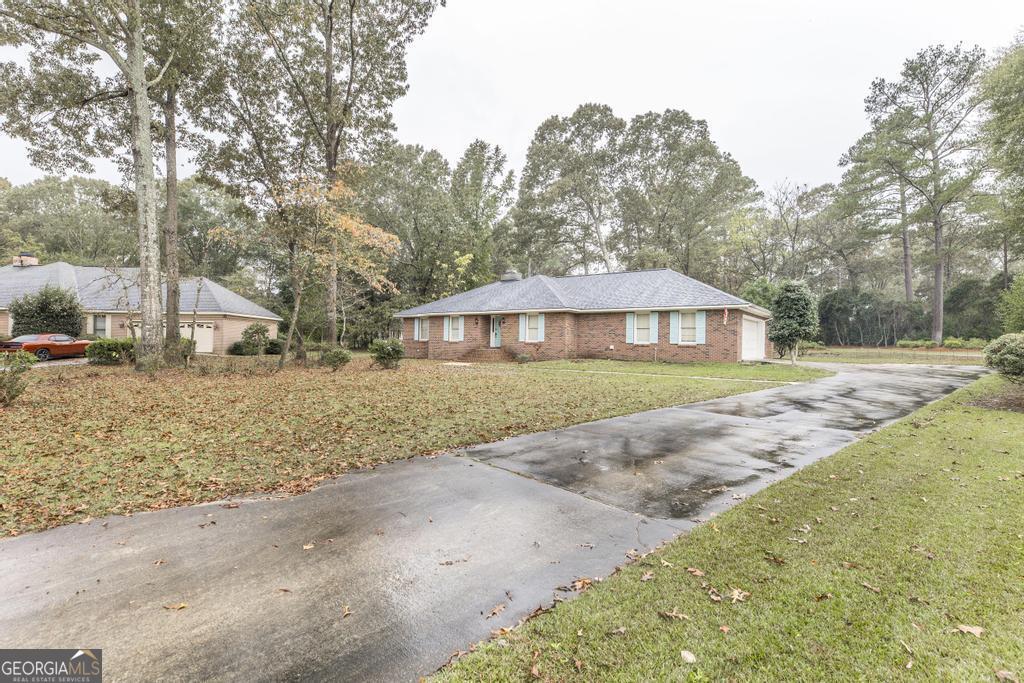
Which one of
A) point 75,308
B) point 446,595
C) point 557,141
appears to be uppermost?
point 557,141

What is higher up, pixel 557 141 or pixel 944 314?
pixel 557 141

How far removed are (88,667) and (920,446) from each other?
28.1ft

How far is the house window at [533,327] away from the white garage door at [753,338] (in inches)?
378

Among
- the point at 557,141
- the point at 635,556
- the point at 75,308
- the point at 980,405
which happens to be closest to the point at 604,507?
the point at 635,556

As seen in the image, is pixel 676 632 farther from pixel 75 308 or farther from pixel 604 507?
pixel 75 308

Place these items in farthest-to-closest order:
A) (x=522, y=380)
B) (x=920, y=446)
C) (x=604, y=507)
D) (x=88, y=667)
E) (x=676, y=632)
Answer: (x=522, y=380), (x=920, y=446), (x=604, y=507), (x=676, y=632), (x=88, y=667)

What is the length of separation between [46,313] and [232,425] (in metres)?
23.2

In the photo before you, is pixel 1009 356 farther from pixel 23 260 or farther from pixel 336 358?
pixel 23 260

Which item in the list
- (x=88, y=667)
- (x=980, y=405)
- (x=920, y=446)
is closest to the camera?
(x=88, y=667)

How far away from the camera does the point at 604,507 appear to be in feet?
13.1

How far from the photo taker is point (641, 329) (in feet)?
68.4

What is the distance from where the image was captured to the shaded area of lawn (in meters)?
4.27

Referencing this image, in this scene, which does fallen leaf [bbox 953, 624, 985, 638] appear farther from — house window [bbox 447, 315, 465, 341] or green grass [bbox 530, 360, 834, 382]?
house window [bbox 447, 315, 465, 341]

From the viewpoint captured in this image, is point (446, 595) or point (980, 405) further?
point (980, 405)
